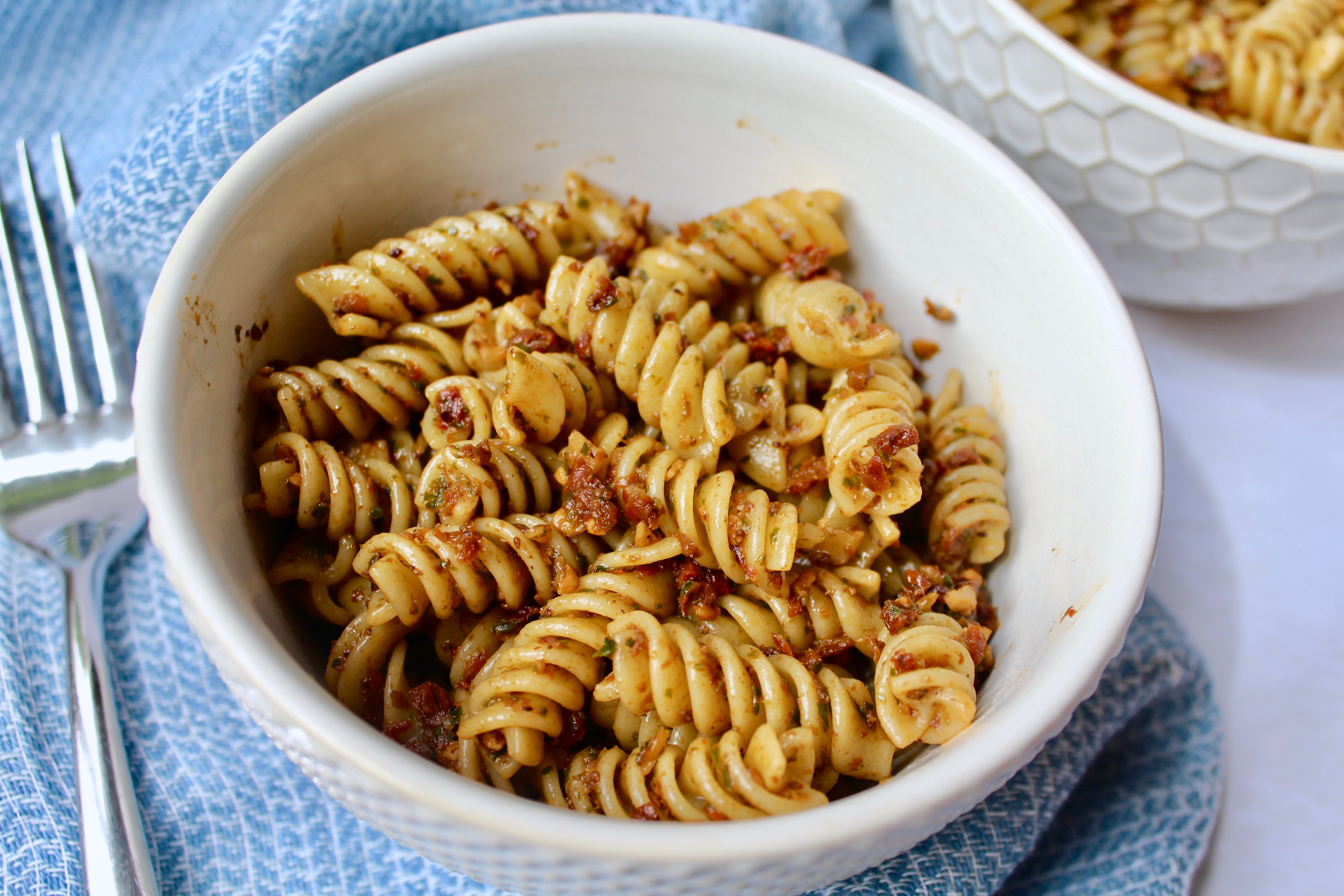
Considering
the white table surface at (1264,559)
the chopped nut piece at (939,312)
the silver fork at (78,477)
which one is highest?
the chopped nut piece at (939,312)

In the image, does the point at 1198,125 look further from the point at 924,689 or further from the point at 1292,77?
the point at 924,689

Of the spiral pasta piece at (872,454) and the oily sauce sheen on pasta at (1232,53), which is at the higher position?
the oily sauce sheen on pasta at (1232,53)

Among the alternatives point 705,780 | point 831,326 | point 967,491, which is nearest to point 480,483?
point 705,780

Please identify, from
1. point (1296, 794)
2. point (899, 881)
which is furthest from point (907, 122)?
point (1296, 794)

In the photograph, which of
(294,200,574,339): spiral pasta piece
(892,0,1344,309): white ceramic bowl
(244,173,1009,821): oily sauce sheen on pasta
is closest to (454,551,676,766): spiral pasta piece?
(244,173,1009,821): oily sauce sheen on pasta

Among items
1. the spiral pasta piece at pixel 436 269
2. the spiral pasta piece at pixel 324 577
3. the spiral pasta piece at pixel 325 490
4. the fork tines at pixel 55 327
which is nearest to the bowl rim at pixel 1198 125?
the spiral pasta piece at pixel 436 269

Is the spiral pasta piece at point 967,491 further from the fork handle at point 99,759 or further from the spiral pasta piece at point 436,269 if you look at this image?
the fork handle at point 99,759
